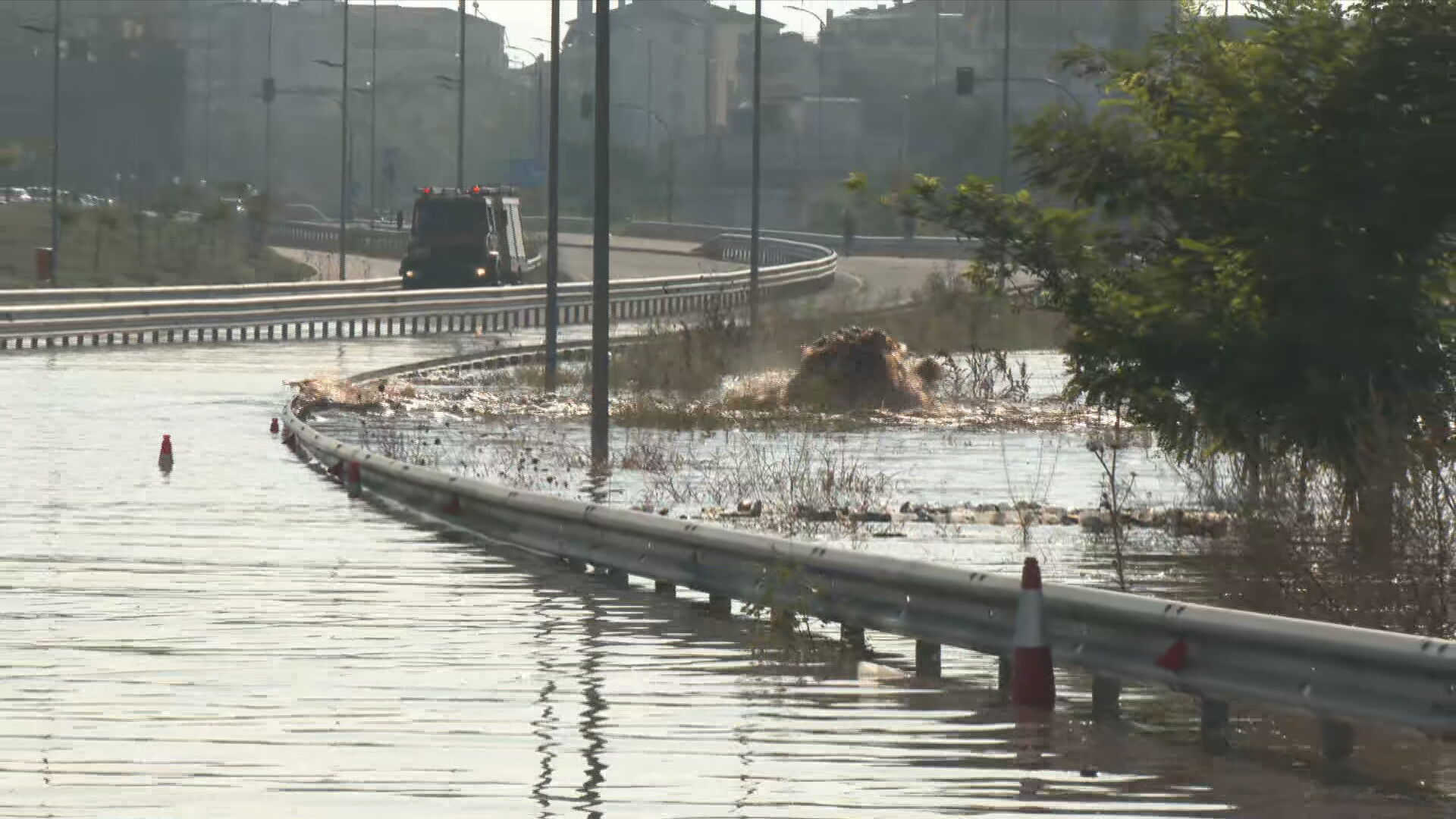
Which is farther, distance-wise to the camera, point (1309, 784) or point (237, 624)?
point (237, 624)

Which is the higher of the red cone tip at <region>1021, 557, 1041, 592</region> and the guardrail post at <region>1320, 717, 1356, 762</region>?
the red cone tip at <region>1021, 557, 1041, 592</region>

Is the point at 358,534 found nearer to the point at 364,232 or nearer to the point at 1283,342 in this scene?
the point at 1283,342

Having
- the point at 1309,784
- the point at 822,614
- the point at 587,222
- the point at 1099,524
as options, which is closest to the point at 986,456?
the point at 1099,524

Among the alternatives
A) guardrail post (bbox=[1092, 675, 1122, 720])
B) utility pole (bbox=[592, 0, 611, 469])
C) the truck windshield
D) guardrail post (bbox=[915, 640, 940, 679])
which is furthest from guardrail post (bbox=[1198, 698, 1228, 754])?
the truck windshield

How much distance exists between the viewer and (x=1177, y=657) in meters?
10.7

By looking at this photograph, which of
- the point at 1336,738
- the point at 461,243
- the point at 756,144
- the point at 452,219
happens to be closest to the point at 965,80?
the point at 452,219

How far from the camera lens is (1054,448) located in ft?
106

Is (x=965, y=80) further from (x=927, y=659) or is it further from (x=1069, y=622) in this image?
(x=1069, y=622)

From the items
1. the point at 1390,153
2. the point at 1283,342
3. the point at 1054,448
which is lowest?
the point at 1054,448

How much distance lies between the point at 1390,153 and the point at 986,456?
50.5ft

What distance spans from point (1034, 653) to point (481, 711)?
88.9 inches

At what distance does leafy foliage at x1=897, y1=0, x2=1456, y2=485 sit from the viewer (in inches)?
607

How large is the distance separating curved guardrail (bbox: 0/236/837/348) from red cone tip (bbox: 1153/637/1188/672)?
44.0 m

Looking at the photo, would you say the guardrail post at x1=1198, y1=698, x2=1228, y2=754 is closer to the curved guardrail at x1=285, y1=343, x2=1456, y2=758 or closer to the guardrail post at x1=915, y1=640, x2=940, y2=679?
the curved guardrail at x1=285, y1=343, x2=1456, y2=758
